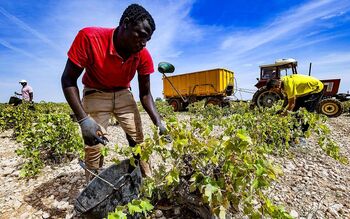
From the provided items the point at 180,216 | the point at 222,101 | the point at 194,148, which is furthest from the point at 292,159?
the point at 222,101

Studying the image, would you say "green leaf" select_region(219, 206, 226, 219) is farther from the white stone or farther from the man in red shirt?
the white stone

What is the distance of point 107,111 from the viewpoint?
2.76 meters

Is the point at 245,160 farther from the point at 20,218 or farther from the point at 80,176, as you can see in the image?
the point at 80,176

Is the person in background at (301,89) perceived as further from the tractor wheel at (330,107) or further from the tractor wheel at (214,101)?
the tractor wheel at (214,101)

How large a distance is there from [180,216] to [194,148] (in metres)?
0.83

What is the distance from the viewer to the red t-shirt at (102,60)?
7.48 ft

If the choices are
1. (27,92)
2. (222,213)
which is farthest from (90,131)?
(27,92)

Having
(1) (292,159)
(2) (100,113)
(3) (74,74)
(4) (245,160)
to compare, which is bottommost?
(1) (292,159)

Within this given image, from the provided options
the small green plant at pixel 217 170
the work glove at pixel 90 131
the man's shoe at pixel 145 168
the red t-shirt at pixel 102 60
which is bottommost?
the man's shoe at pixel 145 168

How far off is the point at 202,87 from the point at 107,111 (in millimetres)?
13282

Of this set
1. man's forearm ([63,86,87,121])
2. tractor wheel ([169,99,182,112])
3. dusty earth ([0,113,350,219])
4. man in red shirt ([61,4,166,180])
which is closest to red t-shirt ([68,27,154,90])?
man in red shirt ([61,4,166,180])

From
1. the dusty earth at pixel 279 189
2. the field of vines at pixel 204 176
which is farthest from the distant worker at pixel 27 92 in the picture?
the field of vines at pixel 204 176

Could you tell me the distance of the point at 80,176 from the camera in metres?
3.87

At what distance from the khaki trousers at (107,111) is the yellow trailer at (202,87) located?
37.0 feet
